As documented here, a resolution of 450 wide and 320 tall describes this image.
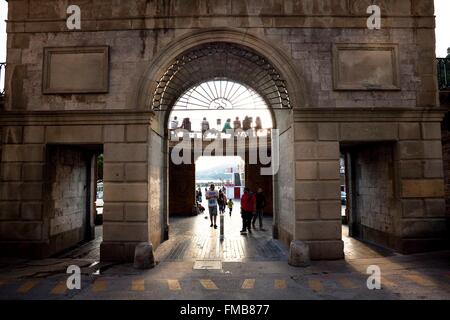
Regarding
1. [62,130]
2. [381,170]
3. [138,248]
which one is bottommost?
[138,248]

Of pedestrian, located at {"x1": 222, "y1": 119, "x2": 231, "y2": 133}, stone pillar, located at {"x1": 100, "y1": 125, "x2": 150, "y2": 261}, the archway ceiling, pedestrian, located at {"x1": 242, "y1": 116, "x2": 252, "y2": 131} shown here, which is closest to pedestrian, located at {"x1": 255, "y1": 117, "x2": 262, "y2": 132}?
pedestrian, located at {"x1": 242, "y1": 116, "x2": 252, "y2": 131}

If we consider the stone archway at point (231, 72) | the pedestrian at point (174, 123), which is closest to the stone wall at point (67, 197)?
the stone archway at point (231, 72)

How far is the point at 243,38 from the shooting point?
29.1 ft

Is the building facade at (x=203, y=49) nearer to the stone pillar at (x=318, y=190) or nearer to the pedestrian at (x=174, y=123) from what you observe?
the stone pillar at (x=318, y=190)

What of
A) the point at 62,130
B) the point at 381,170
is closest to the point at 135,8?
the point at 62,130

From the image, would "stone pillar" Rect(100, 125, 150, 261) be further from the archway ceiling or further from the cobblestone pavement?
the archway ceiling

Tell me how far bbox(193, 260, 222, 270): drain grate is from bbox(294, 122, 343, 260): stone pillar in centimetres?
230

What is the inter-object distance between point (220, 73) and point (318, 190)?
654cm

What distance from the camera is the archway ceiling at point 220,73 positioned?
9234 millimetres

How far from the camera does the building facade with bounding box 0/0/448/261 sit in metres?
8.55

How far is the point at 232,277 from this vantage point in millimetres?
6969

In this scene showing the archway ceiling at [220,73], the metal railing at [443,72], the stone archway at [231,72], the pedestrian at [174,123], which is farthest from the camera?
the pedestrian at [174,123]
